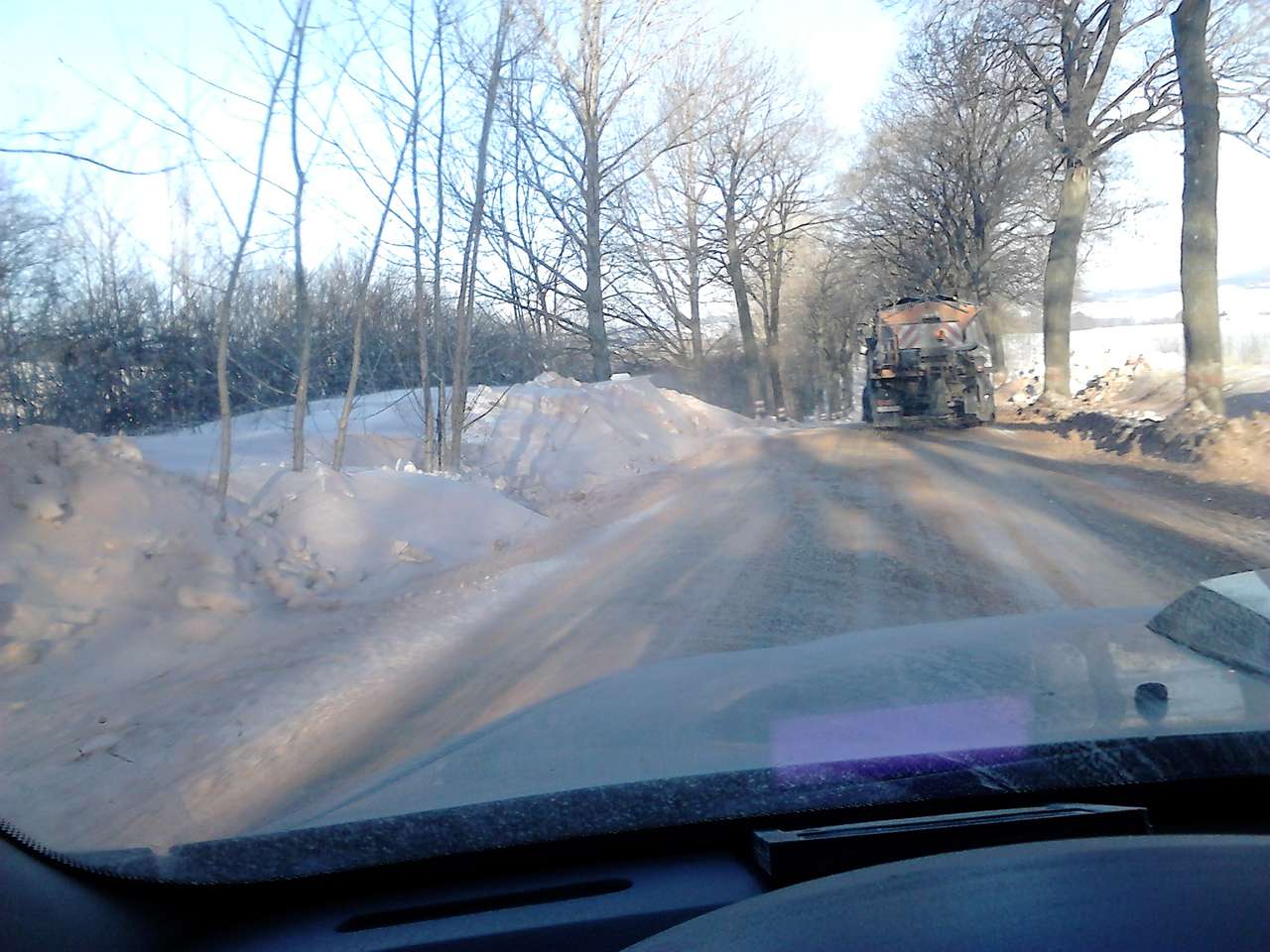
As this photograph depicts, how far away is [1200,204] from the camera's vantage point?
15.2m

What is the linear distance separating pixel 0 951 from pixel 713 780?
5.33 feet

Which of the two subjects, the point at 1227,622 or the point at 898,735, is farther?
the point at 1227,622

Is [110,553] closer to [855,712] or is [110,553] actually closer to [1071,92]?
[855,712]

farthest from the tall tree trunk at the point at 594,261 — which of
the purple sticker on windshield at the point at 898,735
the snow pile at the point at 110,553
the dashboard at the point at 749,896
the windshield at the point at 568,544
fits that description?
the dashboard at the point at 749,896

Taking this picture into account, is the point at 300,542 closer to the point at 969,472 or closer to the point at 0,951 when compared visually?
the point at 0,951

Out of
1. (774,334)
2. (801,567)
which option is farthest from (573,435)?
(774,334)

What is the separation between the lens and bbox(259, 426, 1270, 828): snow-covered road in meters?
5.89

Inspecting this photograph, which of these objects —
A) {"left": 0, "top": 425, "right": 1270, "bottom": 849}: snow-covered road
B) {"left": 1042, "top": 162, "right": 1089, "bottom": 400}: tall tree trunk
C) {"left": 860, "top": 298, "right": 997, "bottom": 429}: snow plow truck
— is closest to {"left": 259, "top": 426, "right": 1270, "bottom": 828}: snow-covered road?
{"left": 0, "top": 425, "right": 1270, "bottom": 849}: snow-covered road

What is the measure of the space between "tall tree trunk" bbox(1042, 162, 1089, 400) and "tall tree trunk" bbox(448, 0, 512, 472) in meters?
16.4

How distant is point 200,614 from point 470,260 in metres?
7.96

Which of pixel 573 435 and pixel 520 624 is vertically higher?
pixel 573 435

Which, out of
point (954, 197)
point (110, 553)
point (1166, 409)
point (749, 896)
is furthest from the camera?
point (954, 197)

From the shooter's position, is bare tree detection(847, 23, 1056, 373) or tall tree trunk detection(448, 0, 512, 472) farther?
bare tree detection(847, 23, 1056, 373)

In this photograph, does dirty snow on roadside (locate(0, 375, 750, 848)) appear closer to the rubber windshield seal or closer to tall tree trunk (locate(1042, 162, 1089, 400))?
the rubber windshield seal
